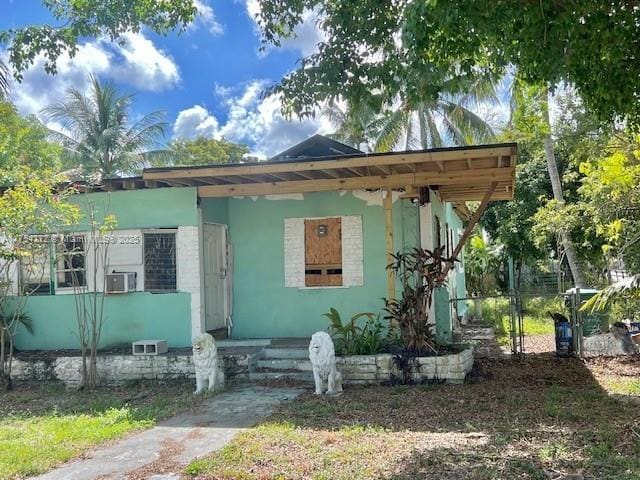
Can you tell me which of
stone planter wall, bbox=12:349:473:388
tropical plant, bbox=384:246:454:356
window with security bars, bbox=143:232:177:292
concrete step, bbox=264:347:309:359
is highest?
window with security bars, bbox=143:232:177:292

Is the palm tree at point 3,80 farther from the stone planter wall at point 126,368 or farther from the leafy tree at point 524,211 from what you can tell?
the leafy tree at point 524,211

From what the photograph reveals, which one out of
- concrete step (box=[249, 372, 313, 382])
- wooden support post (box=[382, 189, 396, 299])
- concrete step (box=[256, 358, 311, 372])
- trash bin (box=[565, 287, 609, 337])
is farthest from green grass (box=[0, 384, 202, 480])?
trash bin (box=[565, 287, 609, 337])

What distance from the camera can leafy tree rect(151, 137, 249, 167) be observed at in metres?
30.4

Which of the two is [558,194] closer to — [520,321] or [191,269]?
[520,321]

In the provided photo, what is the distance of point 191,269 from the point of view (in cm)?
983

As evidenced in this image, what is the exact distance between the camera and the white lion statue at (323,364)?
7.73 m

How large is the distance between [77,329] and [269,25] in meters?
6.36

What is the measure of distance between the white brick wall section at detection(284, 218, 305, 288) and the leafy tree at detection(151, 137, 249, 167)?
2068cm

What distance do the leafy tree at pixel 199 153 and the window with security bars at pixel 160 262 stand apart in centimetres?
2045

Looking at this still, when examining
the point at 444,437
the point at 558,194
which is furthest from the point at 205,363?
the point at 558,194

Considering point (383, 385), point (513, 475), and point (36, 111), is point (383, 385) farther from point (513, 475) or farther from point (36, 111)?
point (36, 111)

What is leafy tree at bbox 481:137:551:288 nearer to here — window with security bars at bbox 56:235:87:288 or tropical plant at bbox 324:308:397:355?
tropical plant at bbox 324:308:397:355

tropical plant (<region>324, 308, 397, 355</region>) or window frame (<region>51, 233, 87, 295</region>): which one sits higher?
window frame (<region>51, 233, 87, 295</region>)

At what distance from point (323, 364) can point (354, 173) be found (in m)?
3.30
